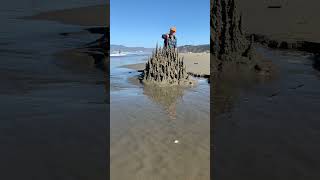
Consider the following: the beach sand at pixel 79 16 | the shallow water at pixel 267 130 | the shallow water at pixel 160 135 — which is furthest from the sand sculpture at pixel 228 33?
the beach sand at pixel 79 16

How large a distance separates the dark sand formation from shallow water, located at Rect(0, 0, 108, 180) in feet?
4.29

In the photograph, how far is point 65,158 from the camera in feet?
13.6

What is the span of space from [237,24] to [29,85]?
5429 mm

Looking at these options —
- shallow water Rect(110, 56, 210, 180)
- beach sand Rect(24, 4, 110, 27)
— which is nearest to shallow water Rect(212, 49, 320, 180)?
shallow water Rect(110, 56, 210, 180)

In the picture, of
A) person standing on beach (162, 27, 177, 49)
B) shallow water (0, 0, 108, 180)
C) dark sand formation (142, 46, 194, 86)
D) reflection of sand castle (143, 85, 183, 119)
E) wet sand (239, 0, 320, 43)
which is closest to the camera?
shallow water (0, 0, 108, 180)

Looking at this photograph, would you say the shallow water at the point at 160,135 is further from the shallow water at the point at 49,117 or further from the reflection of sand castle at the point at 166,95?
the shallow water at the point at 49,117

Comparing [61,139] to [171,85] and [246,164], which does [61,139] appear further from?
[171,85]

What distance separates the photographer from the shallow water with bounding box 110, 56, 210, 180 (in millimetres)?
4043

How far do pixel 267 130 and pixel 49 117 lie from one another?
3.09 metres

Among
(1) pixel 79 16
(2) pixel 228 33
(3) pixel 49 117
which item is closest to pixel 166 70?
(2) pixel 228 33

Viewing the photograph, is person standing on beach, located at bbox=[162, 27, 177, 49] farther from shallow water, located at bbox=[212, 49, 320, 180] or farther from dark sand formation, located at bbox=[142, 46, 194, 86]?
shallow water, located at bbox=[212, 49, 320, 180]

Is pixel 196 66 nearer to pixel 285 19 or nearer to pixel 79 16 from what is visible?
pixel 285 19

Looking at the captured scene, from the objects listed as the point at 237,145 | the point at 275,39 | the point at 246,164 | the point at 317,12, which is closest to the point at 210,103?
the point at 237,145

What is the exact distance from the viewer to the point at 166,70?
30.6 feet
